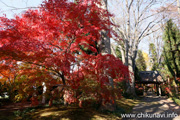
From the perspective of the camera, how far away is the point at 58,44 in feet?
16.7

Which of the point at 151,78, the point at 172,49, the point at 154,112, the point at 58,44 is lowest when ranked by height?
the point at 154,112

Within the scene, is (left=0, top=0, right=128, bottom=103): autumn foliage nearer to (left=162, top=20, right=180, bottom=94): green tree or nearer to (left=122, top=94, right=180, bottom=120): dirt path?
(left=122, top=94, right=180, bottom=120): dirt path

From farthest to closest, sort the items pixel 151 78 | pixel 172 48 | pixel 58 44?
pixel 151 78
pixel 172 48
pixel 58 44

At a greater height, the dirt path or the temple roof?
the temple roof

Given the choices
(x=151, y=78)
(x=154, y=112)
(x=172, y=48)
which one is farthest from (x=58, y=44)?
(x=151, y=78)

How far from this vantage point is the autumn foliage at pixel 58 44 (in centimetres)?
414

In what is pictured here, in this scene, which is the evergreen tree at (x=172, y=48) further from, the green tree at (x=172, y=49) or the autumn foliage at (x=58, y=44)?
the autumn foliage at (x=58, y=44)

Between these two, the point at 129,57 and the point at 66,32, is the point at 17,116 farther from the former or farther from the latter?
the point at 129,57

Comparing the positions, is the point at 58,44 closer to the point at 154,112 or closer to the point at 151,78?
the point at 154,112

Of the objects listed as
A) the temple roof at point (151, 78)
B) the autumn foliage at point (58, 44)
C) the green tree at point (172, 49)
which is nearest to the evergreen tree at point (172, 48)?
the green tree at point (172, 49)

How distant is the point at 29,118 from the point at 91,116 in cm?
267

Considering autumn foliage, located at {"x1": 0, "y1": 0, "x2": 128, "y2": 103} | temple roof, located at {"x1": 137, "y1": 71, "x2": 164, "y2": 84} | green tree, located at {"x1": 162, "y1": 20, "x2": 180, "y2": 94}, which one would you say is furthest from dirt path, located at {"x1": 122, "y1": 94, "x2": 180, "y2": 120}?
temple roof, located at {"x1": 137, "y1": 71, "x2": 164, "y2": 84}

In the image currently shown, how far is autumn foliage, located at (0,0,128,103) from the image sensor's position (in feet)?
13.6

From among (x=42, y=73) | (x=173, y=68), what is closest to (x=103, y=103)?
(x=42, y=73)
